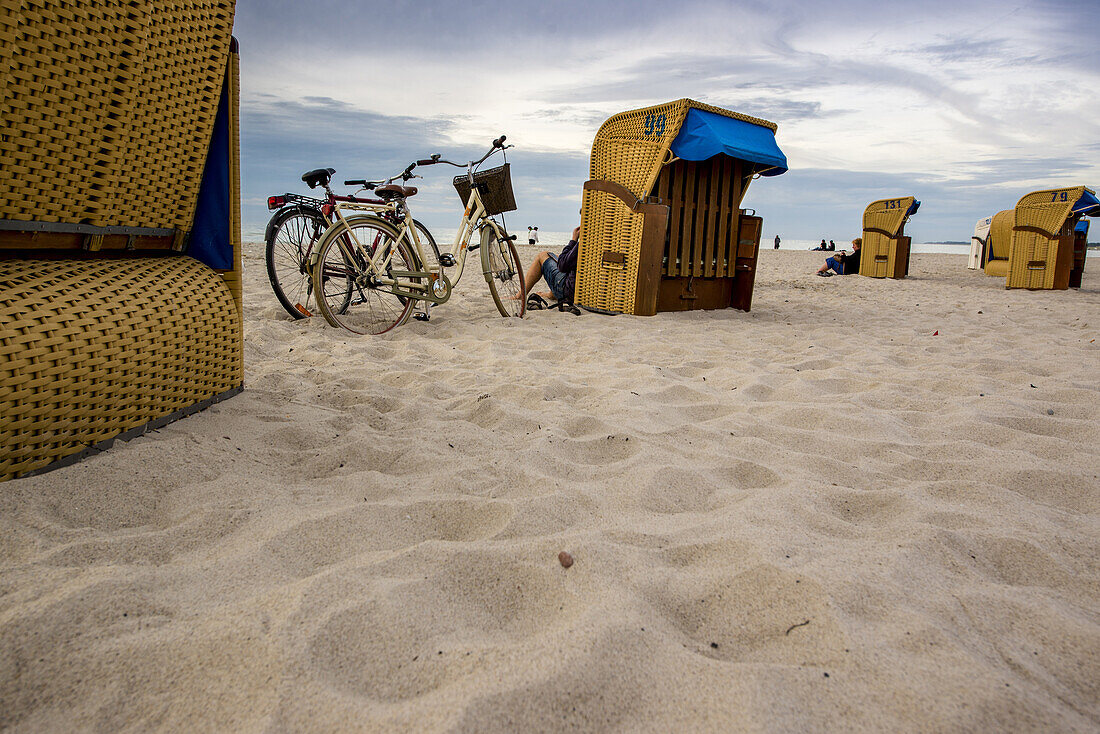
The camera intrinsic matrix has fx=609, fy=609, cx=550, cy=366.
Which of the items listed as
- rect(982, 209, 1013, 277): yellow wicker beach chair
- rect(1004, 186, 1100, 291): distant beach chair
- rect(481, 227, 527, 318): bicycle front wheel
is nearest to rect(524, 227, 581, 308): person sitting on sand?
rect(481, 227, 527, 318): bicycle front wheel

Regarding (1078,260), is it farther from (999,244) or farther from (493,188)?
(493,188)

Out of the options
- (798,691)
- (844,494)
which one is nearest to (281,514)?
(798,691)

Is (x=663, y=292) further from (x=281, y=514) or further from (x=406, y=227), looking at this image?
(x=281, y=514)

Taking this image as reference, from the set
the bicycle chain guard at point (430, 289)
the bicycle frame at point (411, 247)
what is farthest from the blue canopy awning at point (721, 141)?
the bicycle chain guard at point (430, 289)

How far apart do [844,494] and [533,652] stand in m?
1.11

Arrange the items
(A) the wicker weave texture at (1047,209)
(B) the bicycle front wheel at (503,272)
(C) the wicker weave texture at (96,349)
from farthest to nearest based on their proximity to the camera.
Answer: (A) the wicker weave texture at (1047,209) → (B) the bicycle front wheel at (503,272) → (C) the wicker weave texture at (96,349)

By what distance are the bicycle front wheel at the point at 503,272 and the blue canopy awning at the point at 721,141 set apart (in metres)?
1.77

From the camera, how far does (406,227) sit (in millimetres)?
4738

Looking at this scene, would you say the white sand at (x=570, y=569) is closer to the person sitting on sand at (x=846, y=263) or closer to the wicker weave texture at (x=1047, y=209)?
the wicker weave texture at (x=1047, y=209)

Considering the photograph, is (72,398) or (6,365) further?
(72,398)

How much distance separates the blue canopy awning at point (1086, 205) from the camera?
9084 millimetres

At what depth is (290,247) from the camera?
464 centimetres

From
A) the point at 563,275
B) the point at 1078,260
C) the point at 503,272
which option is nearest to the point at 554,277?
the point at 563,275

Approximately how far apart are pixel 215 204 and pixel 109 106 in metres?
0.62
